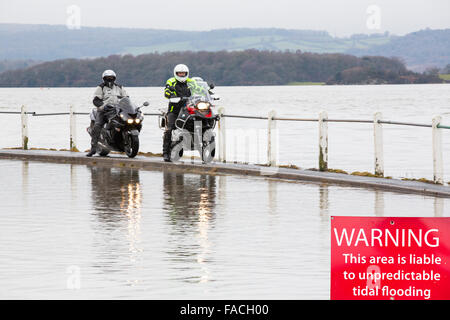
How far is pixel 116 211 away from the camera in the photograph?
15539 mm

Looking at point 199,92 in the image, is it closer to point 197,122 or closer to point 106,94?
point 197,122

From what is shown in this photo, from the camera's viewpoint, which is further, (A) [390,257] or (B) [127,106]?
(B) [127,106]

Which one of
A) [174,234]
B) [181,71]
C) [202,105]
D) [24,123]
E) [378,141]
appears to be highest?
[181,71]

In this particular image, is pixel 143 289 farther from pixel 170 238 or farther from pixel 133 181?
pixel 133 181

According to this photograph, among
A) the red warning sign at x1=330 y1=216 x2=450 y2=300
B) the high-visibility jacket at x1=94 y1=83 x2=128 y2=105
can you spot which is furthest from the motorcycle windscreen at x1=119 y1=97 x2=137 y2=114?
the red warning sign at x1=330 y1=216 x2=450 y2=300

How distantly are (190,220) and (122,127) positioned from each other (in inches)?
430

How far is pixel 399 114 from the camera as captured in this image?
11862cm

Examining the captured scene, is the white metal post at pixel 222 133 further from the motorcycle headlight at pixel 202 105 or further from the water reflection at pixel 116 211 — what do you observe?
the water reflection at pixel 116 211

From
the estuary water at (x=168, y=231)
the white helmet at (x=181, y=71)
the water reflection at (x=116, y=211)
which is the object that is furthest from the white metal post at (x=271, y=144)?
the water reflection at (x=116, y=211)

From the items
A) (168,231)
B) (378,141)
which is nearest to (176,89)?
(378,141)

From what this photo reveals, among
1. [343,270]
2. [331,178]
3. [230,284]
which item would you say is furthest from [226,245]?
[331,178]

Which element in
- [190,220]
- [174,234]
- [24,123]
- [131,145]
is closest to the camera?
[174,234]
